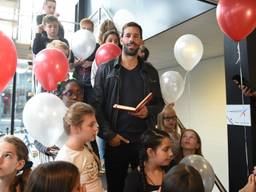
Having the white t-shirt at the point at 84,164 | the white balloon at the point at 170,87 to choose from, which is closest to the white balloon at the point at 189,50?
the white balloon at the point at 170,87

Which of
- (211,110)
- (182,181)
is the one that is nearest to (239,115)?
(182,181)

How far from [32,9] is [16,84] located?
1.66m

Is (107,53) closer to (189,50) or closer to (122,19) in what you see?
(189,50)

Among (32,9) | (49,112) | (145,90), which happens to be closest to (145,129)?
(145,90)

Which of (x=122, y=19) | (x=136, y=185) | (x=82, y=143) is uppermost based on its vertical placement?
(x=122, y=19)

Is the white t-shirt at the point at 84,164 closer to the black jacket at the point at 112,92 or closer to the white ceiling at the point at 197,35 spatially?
the black jacket at the point at 112,92

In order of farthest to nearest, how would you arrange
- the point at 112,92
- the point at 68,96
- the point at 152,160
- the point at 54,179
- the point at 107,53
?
the point at 107,53 < the point at 68,96 < the point at 112,92 < the point at 152,160 < the point at 54,179

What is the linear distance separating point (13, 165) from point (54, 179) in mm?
457

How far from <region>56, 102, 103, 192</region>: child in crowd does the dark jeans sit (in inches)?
6.8

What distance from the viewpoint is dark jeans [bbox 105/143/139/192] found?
1644mm

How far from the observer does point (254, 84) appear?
7.20ft

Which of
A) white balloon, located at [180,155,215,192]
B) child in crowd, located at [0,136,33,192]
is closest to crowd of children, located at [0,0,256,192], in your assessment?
child in crowd, located at [0,136,33,192]

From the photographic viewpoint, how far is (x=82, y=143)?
4.74 feet

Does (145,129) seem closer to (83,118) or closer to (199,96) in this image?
(83,118)
